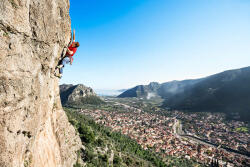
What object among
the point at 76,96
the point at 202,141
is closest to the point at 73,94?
the point at 76,96

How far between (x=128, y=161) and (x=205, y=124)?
4074 inches

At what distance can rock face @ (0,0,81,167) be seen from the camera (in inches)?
203

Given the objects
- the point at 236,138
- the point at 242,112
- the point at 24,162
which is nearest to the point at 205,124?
the point at 236,138

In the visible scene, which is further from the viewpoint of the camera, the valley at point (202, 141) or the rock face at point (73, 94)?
the rock face at point (73, 94)

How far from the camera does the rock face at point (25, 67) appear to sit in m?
5.14

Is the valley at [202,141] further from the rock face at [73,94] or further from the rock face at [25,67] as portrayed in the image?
the rock face at [73,94]

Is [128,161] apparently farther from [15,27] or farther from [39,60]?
[15,27]

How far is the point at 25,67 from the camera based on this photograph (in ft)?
20.0

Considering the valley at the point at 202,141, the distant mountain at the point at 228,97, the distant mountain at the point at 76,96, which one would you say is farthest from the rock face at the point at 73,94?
the distant mountain at the point at 228,97

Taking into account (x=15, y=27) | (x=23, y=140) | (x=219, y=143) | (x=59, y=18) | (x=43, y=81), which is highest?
(x=59, y=18)

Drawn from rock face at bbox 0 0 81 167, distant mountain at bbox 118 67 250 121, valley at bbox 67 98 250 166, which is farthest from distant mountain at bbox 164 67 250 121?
rock face at bbox 0 0 81 167

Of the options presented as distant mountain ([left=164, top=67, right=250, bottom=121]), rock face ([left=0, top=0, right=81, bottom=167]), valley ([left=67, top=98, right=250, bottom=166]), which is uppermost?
rock face ([left=0, top=0, right=81, bottom=167])

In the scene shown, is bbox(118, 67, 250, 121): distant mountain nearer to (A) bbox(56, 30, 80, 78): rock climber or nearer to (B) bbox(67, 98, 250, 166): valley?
(B) bbox(67, 98, 250, 166): valley

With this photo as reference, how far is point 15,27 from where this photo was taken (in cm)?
548
